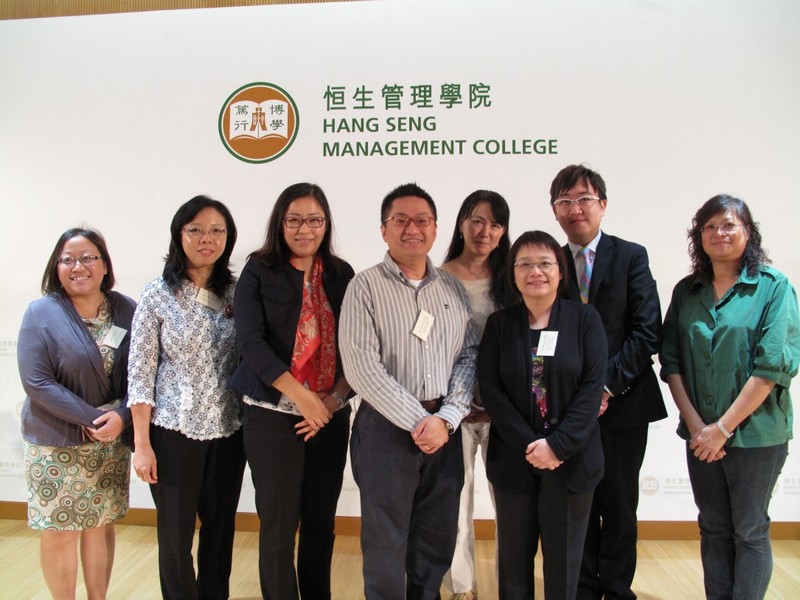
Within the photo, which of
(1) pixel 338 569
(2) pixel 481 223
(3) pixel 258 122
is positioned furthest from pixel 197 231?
(1) pixel 338 569

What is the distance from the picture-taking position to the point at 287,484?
1938 millimetres

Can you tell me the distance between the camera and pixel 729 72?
2984mm

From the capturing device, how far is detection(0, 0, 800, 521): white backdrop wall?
118 inches

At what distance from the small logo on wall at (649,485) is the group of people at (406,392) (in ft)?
3.39

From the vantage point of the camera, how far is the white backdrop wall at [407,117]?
2.99m

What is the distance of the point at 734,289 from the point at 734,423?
48 cm

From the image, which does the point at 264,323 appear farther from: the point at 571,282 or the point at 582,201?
the point at 582,201

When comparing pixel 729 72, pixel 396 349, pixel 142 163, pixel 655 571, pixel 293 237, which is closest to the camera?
pixel 396 349

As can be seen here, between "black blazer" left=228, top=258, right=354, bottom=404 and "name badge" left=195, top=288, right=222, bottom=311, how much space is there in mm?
124

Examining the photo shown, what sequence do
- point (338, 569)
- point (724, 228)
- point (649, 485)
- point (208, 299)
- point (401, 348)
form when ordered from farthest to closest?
point (649, 485)
point (338, 569)
point (208, 299)
point (724, 228)
point (401, 348)

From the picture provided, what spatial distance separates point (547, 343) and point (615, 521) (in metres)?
0.85

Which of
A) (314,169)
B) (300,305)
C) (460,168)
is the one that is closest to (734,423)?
(300,305)

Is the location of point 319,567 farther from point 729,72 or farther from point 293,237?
point 729,72

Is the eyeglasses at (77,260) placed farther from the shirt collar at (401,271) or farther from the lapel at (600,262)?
the lapel at (600,262)
